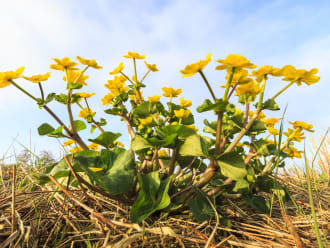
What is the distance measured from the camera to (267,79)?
1.42m

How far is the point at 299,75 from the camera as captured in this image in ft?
4.42

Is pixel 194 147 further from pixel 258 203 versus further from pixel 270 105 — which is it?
pixel 258 203

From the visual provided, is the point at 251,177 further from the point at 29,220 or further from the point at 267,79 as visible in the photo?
the point at 29,220

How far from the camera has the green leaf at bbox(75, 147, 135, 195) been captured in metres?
1.38

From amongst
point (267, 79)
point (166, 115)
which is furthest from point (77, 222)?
point (267, 79)

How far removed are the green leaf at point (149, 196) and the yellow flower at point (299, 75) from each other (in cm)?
86

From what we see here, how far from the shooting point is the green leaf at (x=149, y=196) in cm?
143

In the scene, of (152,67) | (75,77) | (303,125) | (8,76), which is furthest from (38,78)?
(303,125)

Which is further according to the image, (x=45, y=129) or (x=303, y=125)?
(x=303, y=125)

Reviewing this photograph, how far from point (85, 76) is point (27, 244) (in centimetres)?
108

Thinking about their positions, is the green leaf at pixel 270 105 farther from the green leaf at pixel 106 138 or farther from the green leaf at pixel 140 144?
the green leaf at pixel 106 138

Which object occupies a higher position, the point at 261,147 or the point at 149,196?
the point at 261,147

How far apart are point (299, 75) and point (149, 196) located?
1.06 metres

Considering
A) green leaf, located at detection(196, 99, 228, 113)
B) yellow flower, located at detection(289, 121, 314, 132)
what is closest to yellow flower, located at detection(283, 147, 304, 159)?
yellow flower, located at detection(289, 121, 314, 132)
